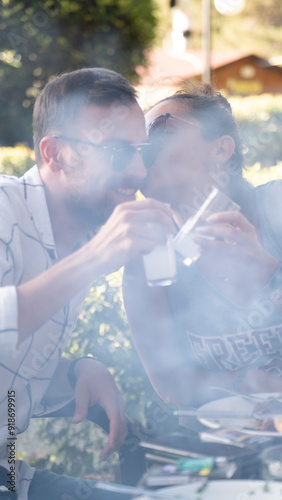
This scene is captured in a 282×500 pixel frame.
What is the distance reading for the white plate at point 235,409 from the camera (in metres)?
1.41

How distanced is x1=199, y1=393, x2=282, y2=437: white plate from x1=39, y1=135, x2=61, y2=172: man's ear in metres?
0.79

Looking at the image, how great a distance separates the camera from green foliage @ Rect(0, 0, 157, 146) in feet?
49.3

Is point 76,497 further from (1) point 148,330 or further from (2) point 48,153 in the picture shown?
(2) point 48,153

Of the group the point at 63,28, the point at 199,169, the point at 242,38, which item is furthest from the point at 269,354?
the point at 242,38

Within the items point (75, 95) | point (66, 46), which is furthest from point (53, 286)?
point (66, 46)

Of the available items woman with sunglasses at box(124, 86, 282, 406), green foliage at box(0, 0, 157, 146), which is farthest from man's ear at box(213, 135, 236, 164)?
green foliage at box(0, 0, 157, 146)

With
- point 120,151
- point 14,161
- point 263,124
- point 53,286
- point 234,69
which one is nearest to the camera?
point 53,286

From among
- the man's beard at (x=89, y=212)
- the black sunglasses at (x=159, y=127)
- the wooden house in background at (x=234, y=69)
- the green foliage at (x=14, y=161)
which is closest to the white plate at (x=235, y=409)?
the man's beard at (x=89, y=212)

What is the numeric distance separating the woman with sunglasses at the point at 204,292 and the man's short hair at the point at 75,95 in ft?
1.02

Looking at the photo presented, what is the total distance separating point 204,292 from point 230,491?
43.0 inches

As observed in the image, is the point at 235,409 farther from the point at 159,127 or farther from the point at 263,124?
the point at 263,124

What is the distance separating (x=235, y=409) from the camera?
1.52 metres

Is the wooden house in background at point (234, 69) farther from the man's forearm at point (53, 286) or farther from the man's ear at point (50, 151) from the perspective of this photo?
the man's forearm at point (53, 286)

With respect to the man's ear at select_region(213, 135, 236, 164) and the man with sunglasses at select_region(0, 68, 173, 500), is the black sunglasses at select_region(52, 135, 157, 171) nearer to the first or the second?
the man with sunglasses at select_region(0, 68, 173, 500)
